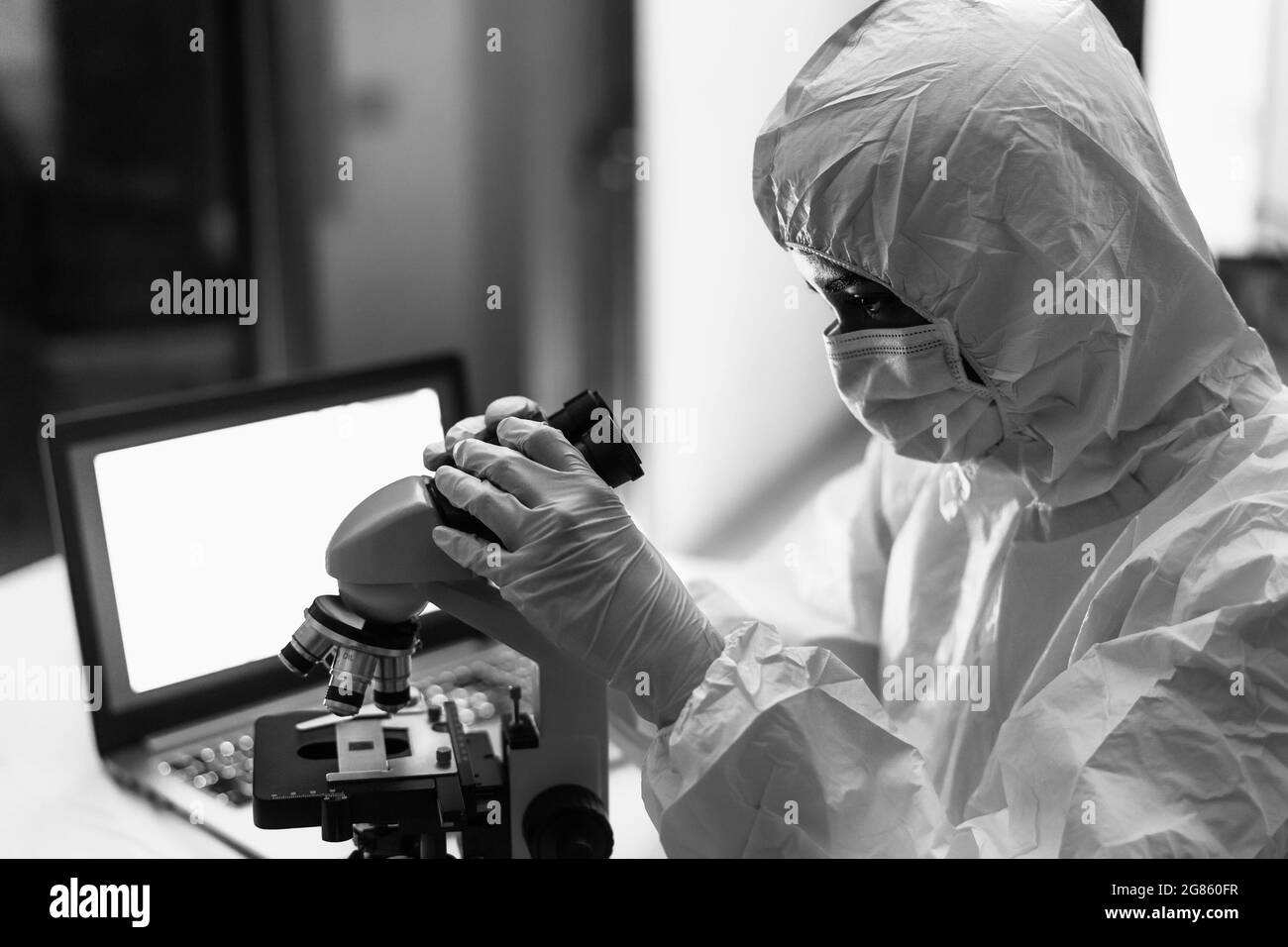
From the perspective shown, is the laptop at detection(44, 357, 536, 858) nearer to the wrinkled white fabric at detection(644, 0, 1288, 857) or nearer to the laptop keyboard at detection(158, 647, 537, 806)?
the laptop keyboard at detection(158, 647, 537, 806)

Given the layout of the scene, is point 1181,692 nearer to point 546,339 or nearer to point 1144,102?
point 1144,102

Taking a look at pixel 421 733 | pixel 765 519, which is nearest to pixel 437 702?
pixel 421 733

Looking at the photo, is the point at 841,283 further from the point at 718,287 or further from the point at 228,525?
the point at 718,287

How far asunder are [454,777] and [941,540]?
2.03 feet

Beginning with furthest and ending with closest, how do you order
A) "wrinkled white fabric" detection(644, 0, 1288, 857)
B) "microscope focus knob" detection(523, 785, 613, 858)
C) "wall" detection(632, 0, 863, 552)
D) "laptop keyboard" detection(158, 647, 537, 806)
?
"wall" detection(632, 0, 863, 552) → "laptop keyboard" detection(158, 647, 537, 806) → "microscope focus knob" detection(523, 785, 613, 858) → "wrinkled white fabric" detection(644, 0, 1288, 857)

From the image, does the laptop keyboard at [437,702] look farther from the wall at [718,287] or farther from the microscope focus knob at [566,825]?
the wall at [718,287]

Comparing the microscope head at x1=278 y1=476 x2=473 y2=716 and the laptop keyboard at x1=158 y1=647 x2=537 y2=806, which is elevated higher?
the microscope head at x1=278 y1=476 x2=473 y2=716

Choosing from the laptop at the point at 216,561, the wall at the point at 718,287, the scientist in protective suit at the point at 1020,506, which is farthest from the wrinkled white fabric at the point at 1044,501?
the wall at the point at 718,287

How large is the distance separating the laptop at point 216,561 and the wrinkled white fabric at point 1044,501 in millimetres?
447

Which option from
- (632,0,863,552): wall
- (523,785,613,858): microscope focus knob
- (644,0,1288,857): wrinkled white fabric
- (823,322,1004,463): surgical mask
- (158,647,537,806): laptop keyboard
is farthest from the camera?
(632,0,863,552): wall

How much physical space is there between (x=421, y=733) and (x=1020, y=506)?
2.13 feet

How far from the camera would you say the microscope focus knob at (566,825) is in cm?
98

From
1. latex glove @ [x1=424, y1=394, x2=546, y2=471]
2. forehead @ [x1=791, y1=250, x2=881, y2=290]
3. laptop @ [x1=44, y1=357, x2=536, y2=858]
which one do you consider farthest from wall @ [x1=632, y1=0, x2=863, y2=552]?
latex glove @ [x1=424, y1=394, x2=546, y2=471]

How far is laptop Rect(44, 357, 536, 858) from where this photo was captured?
131 cm
